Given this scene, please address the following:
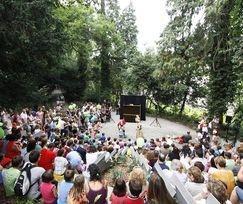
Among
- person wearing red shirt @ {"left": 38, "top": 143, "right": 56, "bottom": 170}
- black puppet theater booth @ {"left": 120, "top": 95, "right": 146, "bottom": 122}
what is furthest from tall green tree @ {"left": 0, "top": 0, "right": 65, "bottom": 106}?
black puppet theater booth @ {"left": 120, "top": 95, "right": 146, "bottom": 122}

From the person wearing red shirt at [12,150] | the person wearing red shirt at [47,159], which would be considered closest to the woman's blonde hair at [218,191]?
the person wearing red shirt at [47,159]

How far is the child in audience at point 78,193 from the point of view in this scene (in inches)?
245

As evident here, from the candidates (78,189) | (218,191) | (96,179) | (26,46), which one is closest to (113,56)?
(26,46)

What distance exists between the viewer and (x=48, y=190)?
7.20 m

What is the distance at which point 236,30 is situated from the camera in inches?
739

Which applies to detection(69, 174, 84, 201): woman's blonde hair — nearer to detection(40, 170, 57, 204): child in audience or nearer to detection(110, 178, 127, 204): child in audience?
detection(110, 178, 127, 204): child in audience

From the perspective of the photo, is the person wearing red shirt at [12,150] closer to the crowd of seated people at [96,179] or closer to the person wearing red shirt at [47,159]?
the crowd of seated people at [96,179]

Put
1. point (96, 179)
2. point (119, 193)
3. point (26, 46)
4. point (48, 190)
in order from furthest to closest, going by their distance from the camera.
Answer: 1. point (26, 46)
2. point (48, 190)
3. point (96, 179)
4. point (119, 193)

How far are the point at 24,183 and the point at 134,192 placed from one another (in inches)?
101

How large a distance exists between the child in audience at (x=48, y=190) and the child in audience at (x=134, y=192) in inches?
69.3

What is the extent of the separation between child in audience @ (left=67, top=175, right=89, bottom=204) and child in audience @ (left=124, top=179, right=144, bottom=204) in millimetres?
737

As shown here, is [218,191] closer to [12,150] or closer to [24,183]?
[24,183]

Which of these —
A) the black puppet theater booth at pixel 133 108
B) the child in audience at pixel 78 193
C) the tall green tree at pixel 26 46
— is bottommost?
the black puppet theater booth at pixel 133 108

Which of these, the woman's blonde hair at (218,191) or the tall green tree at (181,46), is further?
the tall green tree at (181,46)
